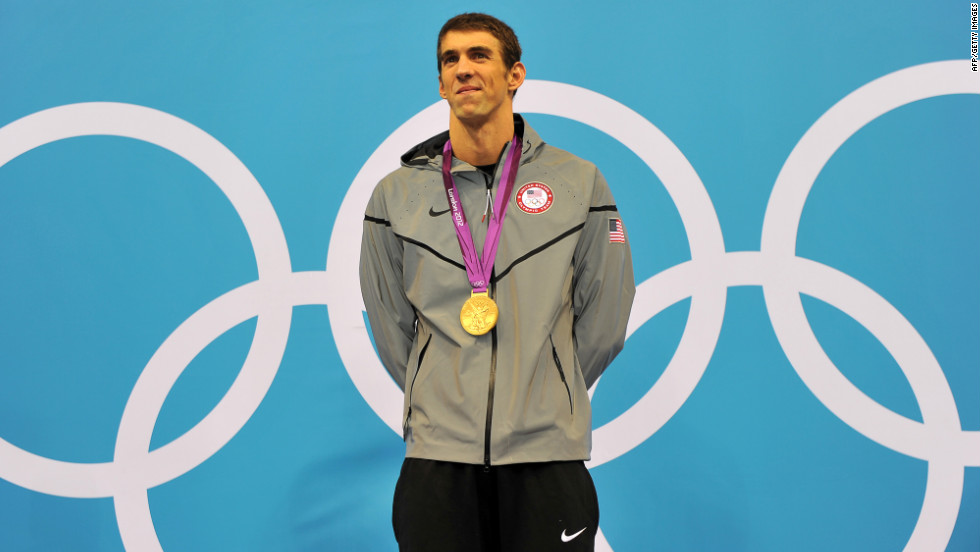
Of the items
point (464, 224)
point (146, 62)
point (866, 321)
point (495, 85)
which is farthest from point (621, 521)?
point (146, 62)

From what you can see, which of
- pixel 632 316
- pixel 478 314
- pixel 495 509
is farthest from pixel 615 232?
pixel 632 316

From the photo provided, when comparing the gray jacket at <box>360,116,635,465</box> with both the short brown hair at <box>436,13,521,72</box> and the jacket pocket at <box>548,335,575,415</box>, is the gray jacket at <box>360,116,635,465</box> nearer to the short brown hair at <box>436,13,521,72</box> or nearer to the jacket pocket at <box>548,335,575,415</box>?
the jacket pocket at <box>548,335,575,415</box>

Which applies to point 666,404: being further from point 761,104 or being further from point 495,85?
point 495,85

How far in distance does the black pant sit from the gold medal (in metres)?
0.30

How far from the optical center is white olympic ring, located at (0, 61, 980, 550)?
2844mm

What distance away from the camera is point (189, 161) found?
3029 millimetres

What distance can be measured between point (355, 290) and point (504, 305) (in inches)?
45.0

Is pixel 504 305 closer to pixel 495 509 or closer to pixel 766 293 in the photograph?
pixel 495 509

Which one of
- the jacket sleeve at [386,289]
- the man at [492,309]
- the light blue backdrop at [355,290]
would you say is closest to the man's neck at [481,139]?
the man at [492,309]

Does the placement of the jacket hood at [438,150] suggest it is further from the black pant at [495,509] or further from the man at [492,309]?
the black pant at [495,509]

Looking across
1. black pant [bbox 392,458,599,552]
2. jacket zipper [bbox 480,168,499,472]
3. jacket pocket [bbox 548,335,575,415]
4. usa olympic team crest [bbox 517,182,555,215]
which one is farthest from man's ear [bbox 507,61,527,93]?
black pant [bbox 392,458,599,552]

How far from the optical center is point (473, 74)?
2016 millimetres

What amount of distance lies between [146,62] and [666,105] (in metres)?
1.88

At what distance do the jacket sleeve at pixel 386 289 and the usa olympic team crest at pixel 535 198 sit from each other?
34cm
